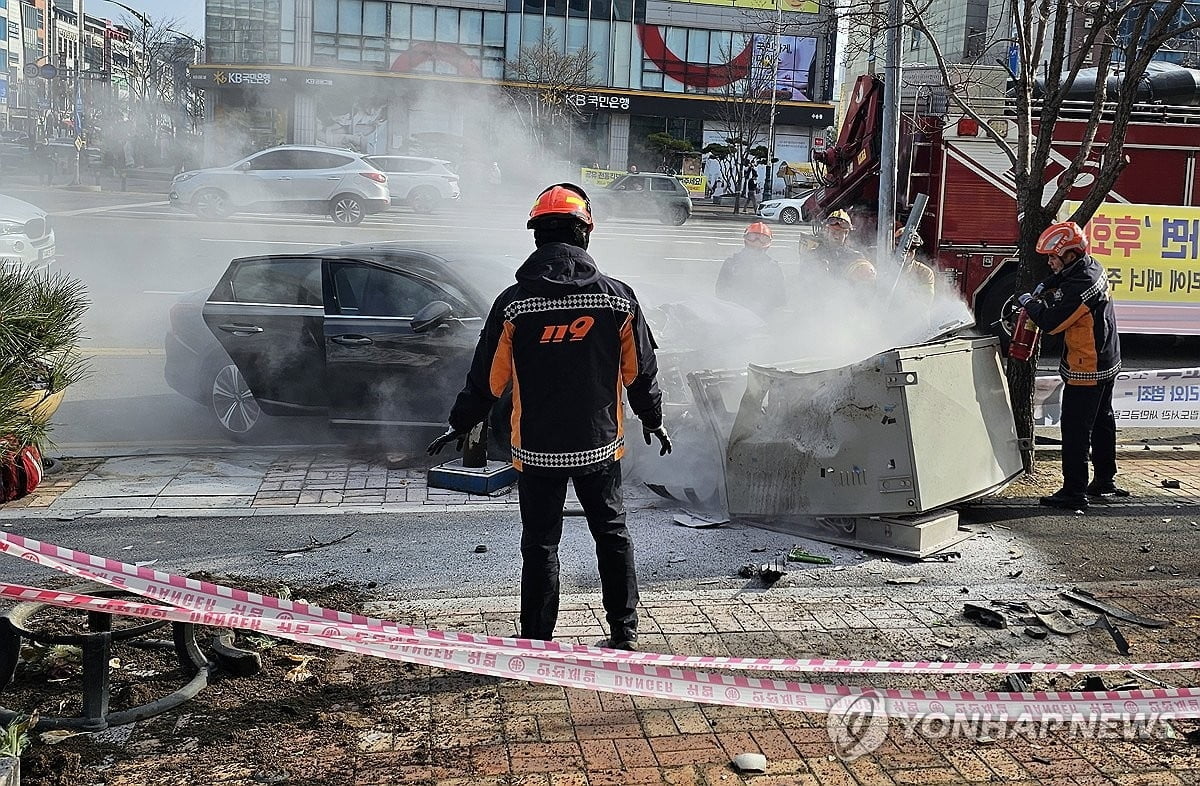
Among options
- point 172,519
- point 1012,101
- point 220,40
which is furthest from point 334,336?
point 220,40

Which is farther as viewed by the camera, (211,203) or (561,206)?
(211,203)

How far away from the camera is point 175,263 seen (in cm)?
1703

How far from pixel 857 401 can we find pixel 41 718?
149 inches

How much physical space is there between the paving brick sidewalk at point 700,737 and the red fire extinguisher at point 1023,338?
2.60 metres

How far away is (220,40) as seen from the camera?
29641mm

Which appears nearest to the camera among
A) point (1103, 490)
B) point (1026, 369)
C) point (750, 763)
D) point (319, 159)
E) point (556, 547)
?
point (750, 763)

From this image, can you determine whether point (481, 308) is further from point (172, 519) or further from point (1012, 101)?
point (1012, 101)

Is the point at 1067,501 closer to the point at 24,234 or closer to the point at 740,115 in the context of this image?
the point at 24,234

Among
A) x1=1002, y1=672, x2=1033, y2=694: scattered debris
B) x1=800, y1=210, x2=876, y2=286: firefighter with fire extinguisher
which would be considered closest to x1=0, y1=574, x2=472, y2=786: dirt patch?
x1=1002, y1=672, x2=1033, y2=694: scattered debris

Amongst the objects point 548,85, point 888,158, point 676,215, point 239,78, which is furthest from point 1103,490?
point 548,85

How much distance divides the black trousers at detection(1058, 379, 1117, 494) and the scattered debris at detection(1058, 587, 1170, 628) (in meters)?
1.64

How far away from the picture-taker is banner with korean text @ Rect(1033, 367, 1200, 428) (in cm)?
841

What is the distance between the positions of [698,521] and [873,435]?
118 centimetres

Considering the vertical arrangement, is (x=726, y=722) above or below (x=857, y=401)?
below
